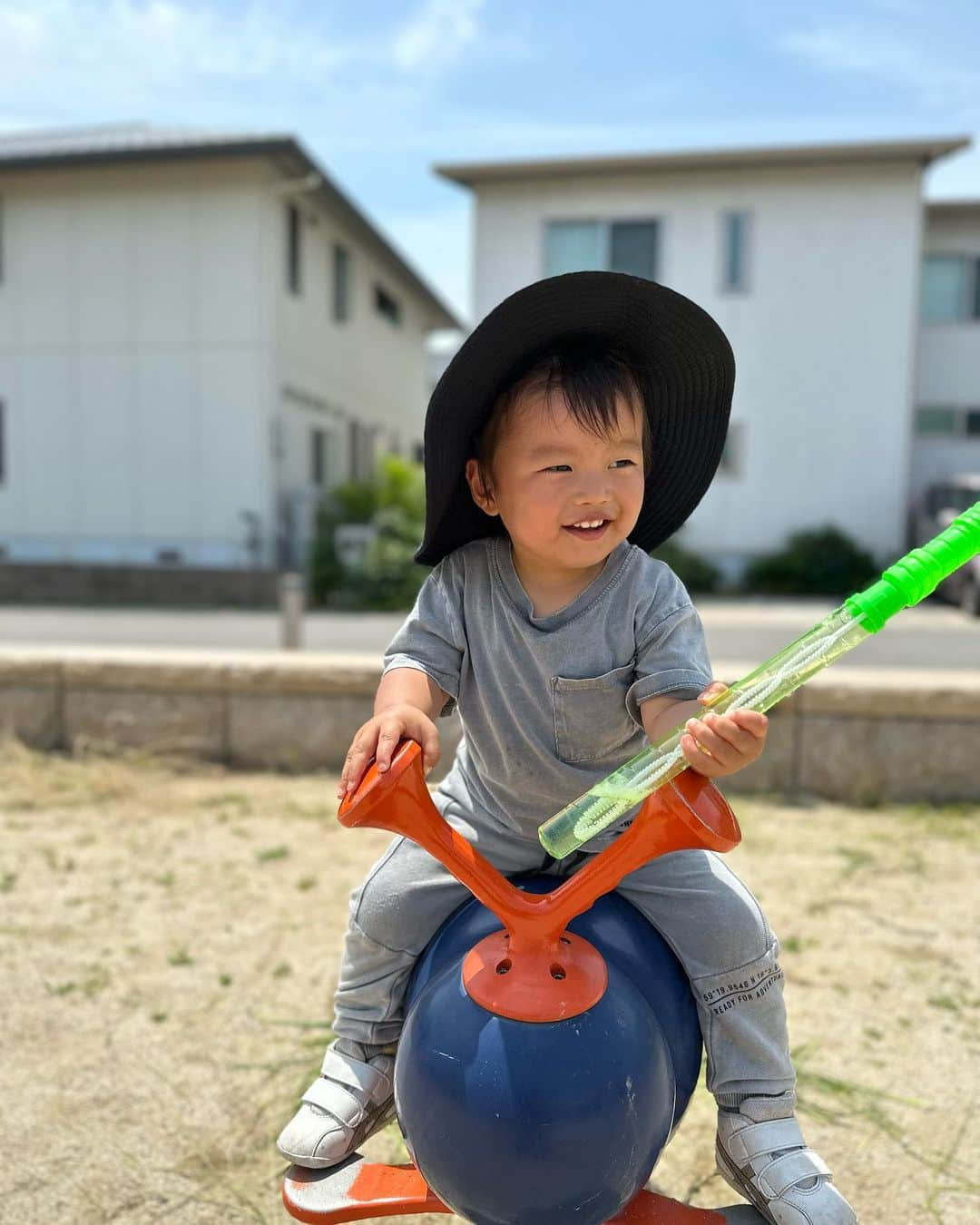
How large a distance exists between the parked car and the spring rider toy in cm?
1197

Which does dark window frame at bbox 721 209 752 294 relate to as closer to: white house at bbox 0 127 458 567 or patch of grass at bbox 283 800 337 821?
white house at bbox 0 127 458 567

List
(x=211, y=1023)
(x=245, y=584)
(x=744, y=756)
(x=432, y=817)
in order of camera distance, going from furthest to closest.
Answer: (x=245, y=584) < (x=211, y=1023) < (x=432, y=817) < (x=744, y=756)

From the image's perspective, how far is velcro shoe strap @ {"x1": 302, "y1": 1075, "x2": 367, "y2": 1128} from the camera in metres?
1.93

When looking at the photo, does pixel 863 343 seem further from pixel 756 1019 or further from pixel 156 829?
pixel 756 1019

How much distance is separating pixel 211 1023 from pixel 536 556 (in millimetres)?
1815

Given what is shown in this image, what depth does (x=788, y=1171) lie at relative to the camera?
1759mm

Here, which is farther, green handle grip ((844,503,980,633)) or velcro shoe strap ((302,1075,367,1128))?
velcro shoe strap ((302,1075,367,1128))

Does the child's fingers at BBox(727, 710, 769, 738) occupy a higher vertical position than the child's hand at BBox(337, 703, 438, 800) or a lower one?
higher

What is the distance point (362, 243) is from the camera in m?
19.2

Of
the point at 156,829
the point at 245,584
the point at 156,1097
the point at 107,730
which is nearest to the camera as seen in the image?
the point at 156,1097

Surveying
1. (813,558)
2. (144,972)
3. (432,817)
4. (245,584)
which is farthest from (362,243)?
(432,817)

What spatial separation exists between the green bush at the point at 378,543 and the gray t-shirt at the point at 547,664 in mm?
11295

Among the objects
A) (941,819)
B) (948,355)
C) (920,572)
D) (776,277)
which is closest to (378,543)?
(776,277)

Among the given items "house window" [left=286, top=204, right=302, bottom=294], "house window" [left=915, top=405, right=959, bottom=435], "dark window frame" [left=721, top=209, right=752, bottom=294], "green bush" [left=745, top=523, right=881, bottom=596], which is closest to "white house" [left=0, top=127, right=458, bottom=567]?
"house window" [left=286, top=204, right=302, bottom=294]
